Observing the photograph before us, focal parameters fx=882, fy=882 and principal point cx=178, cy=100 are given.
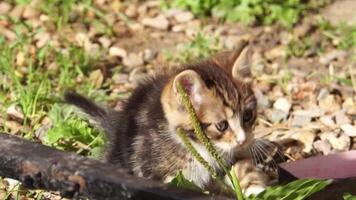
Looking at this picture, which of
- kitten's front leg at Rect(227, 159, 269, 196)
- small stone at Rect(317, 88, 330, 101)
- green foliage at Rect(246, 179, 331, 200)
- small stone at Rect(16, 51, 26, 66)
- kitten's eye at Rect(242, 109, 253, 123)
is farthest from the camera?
small stone at Rect(16, 51, 26, 66)

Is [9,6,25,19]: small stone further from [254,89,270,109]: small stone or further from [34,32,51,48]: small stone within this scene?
[254,89,270,109]: small stone

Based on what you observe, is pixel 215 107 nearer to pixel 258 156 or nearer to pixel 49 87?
pixel 258 156

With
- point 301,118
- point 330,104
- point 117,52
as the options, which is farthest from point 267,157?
point 117,52

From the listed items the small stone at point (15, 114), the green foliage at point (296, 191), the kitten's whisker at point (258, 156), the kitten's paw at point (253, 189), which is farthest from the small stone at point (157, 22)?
the green foliage at point (296, 191)

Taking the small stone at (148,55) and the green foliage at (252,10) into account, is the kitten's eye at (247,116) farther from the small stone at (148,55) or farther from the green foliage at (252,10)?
the green foliage at (252,10)

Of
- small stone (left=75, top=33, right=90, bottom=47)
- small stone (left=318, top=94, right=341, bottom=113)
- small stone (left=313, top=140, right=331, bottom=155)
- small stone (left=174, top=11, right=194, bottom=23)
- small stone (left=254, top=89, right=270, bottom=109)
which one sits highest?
small stone (left=75, top=33, right=90, bottom=47)

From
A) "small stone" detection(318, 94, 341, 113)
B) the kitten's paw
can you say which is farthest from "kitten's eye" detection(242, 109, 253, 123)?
"small stone" detection(318, 94, 341, 113)

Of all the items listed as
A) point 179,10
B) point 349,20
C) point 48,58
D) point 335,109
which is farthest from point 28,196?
point 349,20
